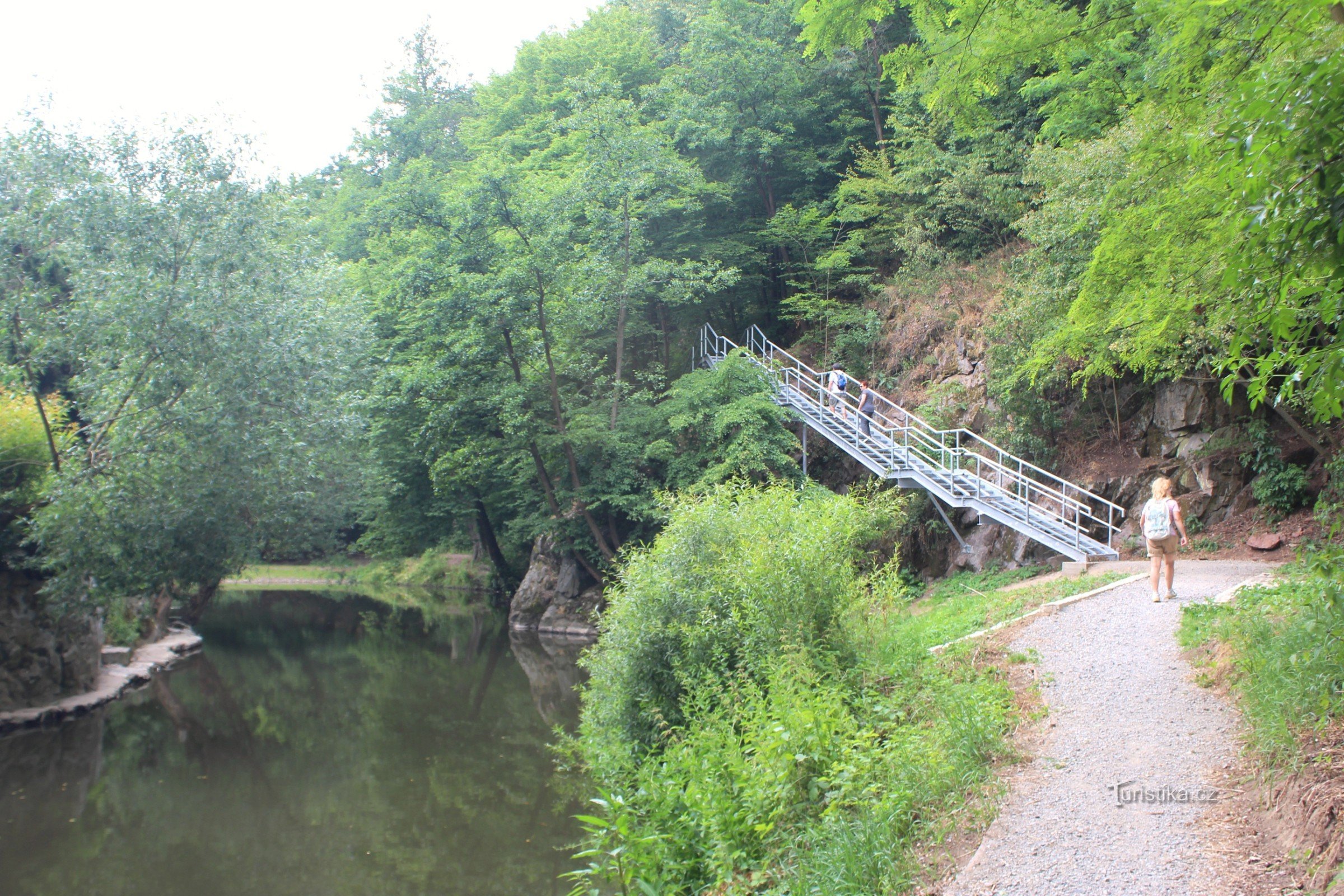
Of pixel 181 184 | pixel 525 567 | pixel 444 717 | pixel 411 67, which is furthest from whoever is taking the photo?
pixel 411 67

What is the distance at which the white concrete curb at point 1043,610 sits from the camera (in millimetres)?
9469

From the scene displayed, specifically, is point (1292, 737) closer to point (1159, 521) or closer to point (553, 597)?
point (1159, 521)

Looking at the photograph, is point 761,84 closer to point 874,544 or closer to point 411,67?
point 874,544

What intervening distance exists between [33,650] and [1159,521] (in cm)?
1887

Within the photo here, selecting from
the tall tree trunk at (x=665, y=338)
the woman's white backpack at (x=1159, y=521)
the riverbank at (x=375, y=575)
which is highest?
the tall tree trunk at (x=665, y=338)

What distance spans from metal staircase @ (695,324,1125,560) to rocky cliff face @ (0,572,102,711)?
15.7 metres

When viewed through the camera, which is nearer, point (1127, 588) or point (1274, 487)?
point (1127, 588)

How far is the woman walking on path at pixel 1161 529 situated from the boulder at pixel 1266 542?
4314 millimetres

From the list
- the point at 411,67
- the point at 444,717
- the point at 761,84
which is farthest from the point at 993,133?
the point at 411,67

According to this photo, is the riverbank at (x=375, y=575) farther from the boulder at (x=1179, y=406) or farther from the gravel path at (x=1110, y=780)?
the gravel path at (x=1110, y=780)

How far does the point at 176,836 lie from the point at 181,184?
12629 millimetres

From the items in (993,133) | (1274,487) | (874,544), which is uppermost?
(993,133)

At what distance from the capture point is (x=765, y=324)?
2859cm

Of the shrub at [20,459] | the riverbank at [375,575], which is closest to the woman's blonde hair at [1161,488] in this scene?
the shrub at [20,459]
